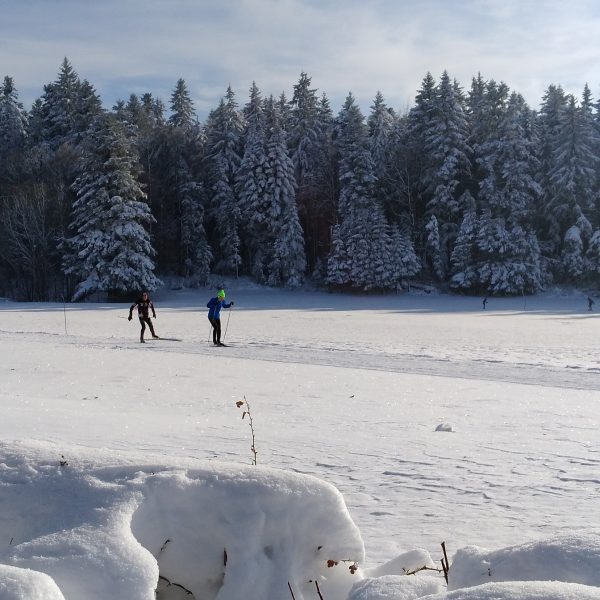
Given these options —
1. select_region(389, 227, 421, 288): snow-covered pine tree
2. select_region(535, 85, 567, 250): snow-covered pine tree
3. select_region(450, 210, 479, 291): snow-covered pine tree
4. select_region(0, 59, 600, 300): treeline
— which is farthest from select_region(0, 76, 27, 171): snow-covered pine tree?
select_region(535, 85, 567, 250): snow-covered pine tree

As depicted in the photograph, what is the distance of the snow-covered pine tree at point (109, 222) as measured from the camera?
4678 centimetres

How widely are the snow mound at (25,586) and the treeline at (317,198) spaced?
45732mm

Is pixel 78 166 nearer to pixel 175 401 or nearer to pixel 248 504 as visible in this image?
pixel 175 401

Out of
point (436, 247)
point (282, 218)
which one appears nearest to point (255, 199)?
point (282, 218)

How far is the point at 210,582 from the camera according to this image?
272cm

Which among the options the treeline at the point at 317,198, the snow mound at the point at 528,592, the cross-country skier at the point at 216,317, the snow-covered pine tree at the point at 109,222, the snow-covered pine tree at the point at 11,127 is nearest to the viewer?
the snow mound at the point at 528,592

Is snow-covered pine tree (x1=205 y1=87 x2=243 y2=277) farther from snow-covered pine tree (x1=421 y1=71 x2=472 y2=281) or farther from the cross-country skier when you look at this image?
the cross-country skier

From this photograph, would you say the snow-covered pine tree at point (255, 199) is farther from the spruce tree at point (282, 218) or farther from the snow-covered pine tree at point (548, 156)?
the snow-covered pine tree at point (548, 156)

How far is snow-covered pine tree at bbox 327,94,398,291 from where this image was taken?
165ft

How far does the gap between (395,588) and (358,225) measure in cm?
5008

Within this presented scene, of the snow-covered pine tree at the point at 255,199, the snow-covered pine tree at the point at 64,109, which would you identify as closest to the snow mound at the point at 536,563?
the snow-covered pine tree at the point at 255,199

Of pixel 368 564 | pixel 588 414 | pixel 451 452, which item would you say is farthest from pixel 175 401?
pixel 368 564

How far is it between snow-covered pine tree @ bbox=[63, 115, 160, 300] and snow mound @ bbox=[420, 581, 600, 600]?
45999 millimetres

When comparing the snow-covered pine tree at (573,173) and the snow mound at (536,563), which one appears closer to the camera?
the snow mound at (536,563)
